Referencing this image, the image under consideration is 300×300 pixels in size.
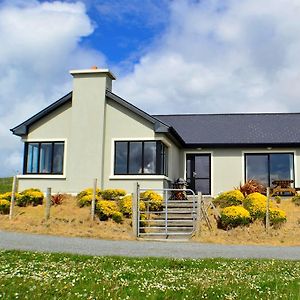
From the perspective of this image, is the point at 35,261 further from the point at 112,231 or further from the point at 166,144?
the point at 166,144

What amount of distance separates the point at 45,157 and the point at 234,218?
33.5 ft

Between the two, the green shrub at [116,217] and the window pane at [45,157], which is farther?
the window pane at [45,157]

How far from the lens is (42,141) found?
2242cm

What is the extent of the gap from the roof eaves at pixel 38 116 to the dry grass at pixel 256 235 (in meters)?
9.53

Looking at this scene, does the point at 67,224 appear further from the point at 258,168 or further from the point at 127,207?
the point at 258,168

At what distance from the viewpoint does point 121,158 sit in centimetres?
2136

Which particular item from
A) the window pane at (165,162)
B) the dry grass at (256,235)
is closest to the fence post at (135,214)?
the dry grass at (256,235)

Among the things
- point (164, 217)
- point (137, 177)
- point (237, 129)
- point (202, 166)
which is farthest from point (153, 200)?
point (237, 129)

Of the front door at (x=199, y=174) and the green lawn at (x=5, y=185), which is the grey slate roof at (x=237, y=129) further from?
the green lawn at (x=5, y=185)

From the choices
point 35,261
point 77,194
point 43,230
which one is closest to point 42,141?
point 77,194

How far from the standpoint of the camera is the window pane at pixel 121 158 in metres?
21.2

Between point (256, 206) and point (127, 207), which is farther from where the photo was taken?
point (127, 207)

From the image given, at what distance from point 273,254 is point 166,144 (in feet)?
34.5

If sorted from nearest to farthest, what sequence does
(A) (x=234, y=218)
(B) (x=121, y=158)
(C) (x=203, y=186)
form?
1. (A) (x=234, y=218)
2. (B) (x=121, y=158)
3. (C) (x=203, y=186)
